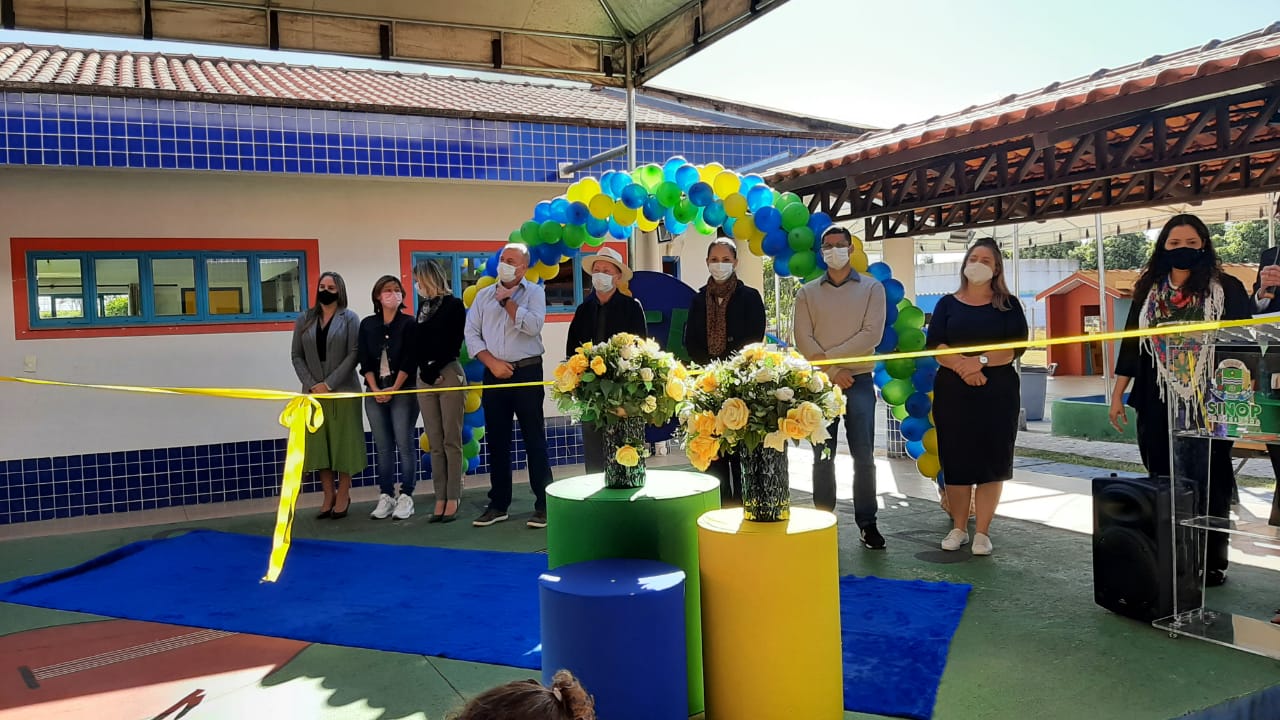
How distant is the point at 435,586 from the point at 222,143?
4.07 m

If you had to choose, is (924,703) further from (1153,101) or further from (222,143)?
(222,143)

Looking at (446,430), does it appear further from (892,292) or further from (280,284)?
(892,292)

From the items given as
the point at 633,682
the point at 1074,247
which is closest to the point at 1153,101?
the point at 633,682

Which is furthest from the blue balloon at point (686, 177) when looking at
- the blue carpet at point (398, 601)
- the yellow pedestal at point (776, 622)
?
the yellow pedestal at point (776, 622)

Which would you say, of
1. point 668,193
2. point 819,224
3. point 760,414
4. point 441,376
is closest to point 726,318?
point 819,224

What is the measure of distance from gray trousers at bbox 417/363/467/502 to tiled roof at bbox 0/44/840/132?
2404 mm

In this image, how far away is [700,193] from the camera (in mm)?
6035

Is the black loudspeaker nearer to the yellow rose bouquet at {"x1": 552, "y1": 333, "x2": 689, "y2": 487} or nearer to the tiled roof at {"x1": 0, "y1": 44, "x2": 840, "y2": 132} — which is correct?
the yellow rose bouquet at {"x1": 552, "y1": 333, "x2": 689, "y2": 487}

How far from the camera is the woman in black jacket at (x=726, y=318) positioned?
5293 mm

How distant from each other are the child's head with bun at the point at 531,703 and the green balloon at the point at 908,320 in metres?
4.87

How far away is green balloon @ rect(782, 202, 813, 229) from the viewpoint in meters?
5.90

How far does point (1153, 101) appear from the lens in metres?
4.89

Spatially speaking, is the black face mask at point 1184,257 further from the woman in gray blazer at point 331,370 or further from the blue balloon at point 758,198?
the woman in gray blazer at point 331,370

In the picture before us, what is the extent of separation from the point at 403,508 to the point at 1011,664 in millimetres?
4388
